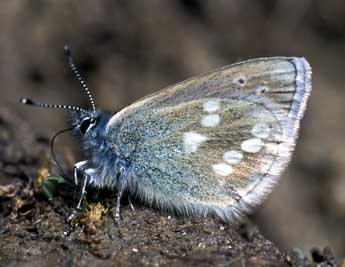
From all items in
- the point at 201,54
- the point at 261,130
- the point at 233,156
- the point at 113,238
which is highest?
the point at 261,130

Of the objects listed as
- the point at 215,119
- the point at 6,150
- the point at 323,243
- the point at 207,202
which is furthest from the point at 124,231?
the point at 323,243

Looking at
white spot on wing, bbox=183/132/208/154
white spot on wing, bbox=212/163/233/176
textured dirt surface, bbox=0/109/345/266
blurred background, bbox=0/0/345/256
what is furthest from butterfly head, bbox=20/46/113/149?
blurred background, bbox=0/0/345/256

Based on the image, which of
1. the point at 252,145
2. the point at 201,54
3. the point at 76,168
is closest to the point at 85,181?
Result: the point at 76,168

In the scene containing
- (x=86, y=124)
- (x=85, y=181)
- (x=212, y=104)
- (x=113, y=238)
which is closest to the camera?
(x=113, y=238)

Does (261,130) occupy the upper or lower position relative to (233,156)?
upper

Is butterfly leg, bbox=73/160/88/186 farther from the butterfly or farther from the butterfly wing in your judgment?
the butterfly wing

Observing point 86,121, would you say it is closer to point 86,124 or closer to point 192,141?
point 86,124

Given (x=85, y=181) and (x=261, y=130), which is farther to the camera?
(x=261, y=130)
